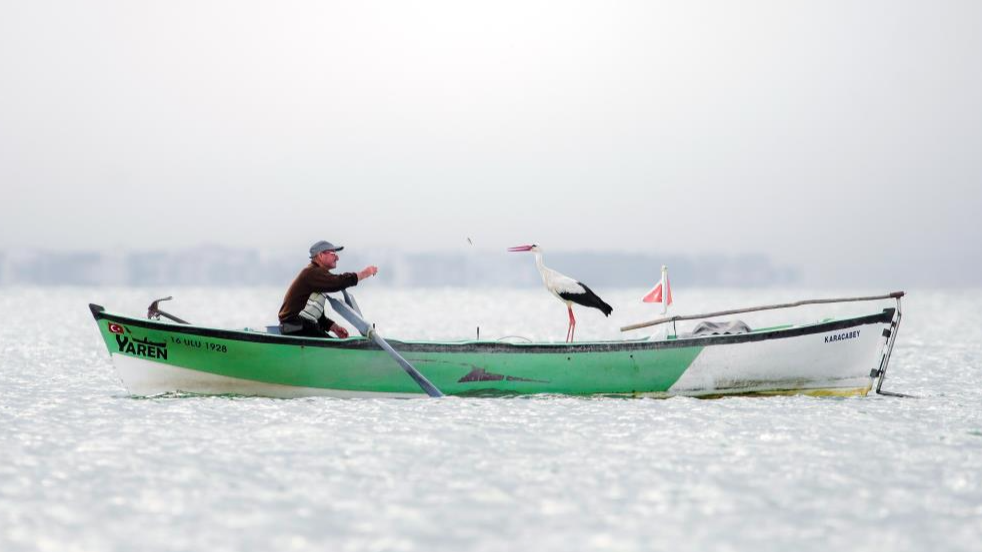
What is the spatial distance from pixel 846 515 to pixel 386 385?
25.8 ft

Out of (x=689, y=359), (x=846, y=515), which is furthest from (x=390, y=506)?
(x=689, y=359)

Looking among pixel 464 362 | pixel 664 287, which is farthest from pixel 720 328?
pixel 464 362

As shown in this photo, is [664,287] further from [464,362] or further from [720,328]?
[464,362]

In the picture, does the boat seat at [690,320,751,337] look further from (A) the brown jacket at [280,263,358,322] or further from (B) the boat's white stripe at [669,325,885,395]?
(A) the brown jacket at [280,263,358,322]

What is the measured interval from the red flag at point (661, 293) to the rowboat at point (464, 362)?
2.75ft

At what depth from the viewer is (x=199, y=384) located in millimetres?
15195

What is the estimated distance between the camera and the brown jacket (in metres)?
14.6

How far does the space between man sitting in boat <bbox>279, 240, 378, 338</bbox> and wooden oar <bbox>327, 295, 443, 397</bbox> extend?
270 millimetres

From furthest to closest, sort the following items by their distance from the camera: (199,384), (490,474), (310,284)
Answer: (199,384) < (310,284) < (490,474)

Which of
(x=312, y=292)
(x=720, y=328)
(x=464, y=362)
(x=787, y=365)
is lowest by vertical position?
(x=787, y=365)

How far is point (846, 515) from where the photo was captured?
870 centimetres

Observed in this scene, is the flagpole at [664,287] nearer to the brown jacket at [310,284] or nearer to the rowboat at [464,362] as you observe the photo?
the rowboat at [464,362]

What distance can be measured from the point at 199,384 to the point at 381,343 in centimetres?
281

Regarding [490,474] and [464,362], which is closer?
[490,474]
